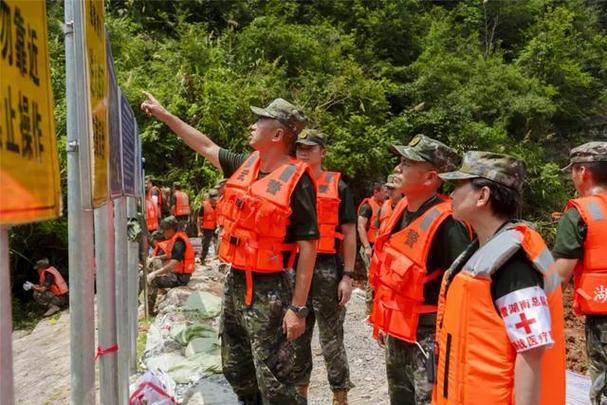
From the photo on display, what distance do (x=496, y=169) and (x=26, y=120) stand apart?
1.62 meters

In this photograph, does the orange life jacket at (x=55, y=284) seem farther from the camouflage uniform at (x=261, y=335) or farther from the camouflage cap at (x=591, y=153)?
the camouflage cap at (x=591, y=153)

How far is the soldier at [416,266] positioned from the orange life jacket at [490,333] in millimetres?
814

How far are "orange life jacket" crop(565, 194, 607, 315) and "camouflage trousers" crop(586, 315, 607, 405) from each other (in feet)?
0.28

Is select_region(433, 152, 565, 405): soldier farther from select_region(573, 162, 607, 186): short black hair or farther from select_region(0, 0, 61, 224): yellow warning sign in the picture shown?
select_region(573, 162, 607, 186): short black hair

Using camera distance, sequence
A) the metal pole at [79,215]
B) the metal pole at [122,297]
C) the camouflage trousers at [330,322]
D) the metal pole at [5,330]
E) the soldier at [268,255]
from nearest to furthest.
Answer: the metal pole at [5,330]
the metal pole at [79,215]
the soldier at [268,255]
the metal pole at [122,297]
the camouflage trousers at [330,322]

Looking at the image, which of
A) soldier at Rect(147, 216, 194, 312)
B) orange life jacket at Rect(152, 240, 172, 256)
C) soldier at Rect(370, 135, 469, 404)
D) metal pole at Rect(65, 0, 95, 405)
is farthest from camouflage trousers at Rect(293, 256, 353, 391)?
orange life jacket at Rect(152, 240, 172, 256)

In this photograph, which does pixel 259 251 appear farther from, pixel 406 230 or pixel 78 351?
pixel 78 351

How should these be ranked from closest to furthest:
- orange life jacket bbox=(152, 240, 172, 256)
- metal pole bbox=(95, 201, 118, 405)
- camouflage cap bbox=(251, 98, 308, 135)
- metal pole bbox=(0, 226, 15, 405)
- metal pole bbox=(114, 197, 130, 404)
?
1. metal pole bbox=(0, 226, 15, 405)
2. metal pole bbox=(95, 201, 118, 405)
3. camouflage cap bbox=(251, 98, 308, 135)
4. metal pole bbox=(114, 197, 130, 404)
5. orange life jacket bbox=(152, 240, 172, 256)

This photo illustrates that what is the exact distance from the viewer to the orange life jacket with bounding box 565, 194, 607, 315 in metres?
3.43

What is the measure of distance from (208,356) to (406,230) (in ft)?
8.79

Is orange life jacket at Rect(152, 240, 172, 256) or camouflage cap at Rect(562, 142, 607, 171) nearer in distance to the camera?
camouflage cap at Rect(562, 142, 607, 171)

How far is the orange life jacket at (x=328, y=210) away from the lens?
4777 mm

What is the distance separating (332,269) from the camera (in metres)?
4.71

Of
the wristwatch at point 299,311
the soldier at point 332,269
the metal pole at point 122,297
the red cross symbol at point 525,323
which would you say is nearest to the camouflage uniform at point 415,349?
the wristwatch at point 299,311
